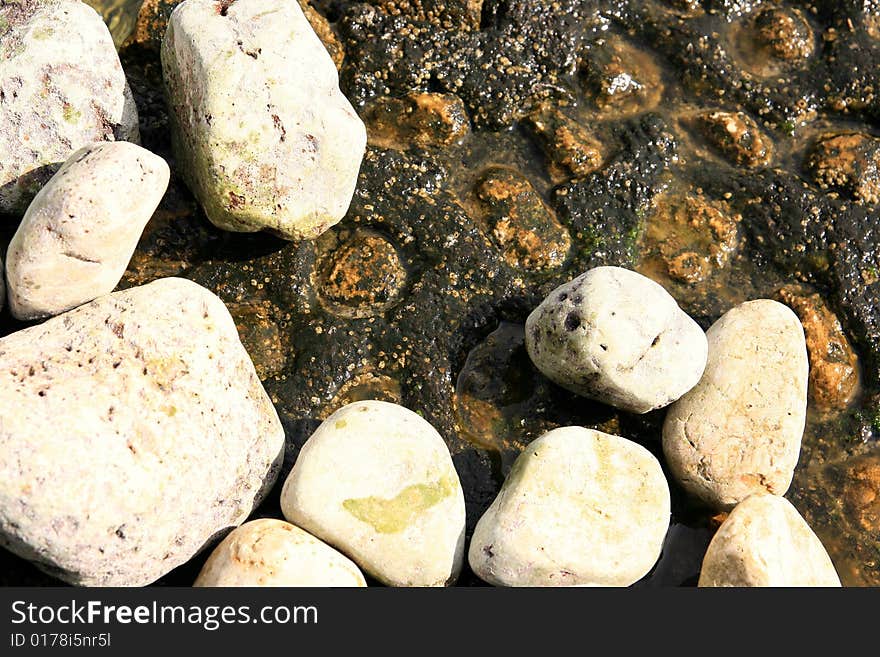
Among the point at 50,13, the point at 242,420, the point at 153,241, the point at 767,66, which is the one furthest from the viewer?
the point at 767,66

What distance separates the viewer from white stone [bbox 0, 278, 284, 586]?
2.79 meters

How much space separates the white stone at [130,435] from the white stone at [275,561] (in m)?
0.15

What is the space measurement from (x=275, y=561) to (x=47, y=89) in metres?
1.96

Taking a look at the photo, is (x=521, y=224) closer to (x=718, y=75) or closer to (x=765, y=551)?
(x=718, y=75)

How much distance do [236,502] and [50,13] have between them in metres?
1.99

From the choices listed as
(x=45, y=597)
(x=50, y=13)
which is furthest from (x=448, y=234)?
(x=45, y=597)

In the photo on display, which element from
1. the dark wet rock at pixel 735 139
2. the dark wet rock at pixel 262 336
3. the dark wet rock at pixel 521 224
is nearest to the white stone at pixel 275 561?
the dark wet rock at pixel 262 336

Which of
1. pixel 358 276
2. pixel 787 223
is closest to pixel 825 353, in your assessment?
pixel 787 223

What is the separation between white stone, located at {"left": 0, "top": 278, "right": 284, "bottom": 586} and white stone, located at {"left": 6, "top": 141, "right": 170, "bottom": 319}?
11cm

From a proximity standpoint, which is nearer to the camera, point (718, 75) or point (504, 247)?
point (504, 247)

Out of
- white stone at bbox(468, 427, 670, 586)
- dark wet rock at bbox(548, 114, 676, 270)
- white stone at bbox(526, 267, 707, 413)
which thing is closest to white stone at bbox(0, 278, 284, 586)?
white stone at bbox(468, 427, 670, 586)

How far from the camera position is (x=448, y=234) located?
3779 millimetres

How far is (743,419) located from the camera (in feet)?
11.2

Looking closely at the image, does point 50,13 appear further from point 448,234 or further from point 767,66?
point 767,66
